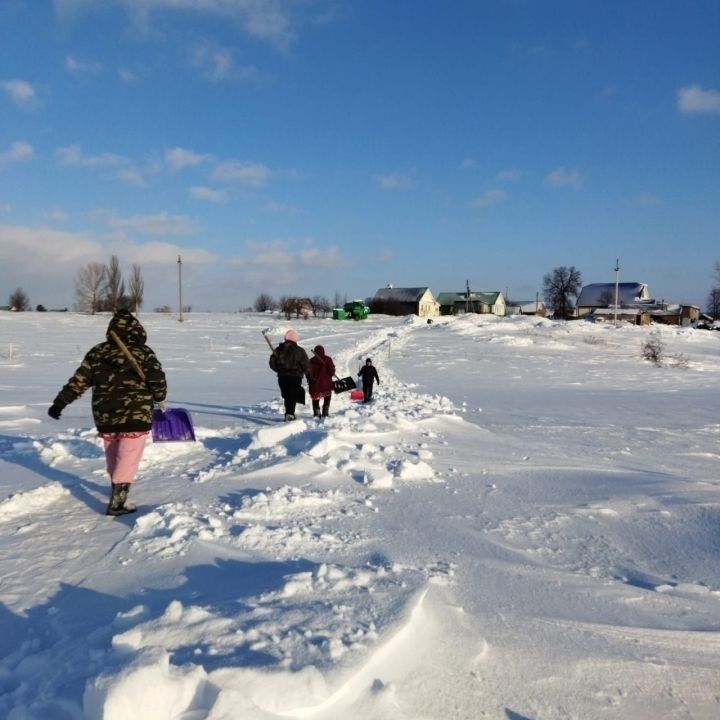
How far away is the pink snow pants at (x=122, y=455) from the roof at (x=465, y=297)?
96.3 m

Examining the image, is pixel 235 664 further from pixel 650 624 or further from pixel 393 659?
pixel 650 624

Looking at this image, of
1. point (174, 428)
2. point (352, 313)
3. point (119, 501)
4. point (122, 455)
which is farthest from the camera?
point (352, 313)

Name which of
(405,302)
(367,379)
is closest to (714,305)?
(405,302)

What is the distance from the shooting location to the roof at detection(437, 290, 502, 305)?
10062cm

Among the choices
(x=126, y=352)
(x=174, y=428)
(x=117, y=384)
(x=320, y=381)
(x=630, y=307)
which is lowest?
(x=174, y=428)

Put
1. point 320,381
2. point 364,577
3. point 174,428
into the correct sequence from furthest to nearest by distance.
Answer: point 320,381, point 174,428, point 364,577

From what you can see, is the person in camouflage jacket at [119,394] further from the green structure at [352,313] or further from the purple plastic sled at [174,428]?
the green structure at [352,313]

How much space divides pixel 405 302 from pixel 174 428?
82.6 meters

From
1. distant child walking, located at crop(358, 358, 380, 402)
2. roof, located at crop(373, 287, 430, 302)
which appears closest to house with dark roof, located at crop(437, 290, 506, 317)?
roof, located at crop(373, 287, 430, 302)

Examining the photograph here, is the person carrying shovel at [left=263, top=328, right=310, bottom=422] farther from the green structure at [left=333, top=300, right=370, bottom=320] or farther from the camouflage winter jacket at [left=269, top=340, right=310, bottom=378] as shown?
the green structure at [left=333, top=300, right=370, bottom=320]

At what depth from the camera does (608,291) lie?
93.4 metres

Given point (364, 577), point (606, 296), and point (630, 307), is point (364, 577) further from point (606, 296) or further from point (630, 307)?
point (606, 296)

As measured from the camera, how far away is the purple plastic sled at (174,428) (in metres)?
6.36

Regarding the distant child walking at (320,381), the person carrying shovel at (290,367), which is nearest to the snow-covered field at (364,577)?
the person carrying shovel at (290,367)
